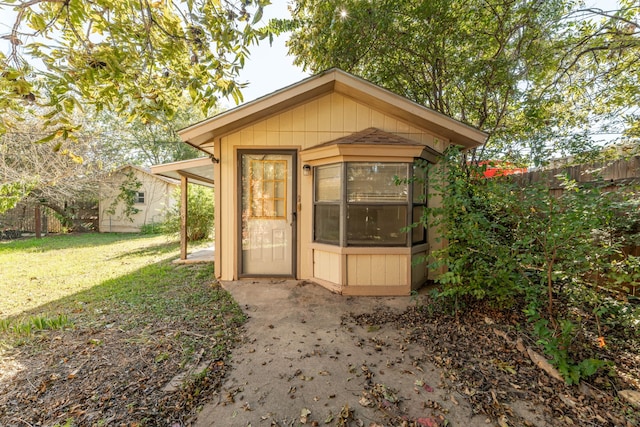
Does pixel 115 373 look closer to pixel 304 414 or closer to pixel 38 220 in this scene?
pixel 304 414

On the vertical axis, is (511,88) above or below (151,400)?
above

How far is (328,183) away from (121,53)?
2891mm

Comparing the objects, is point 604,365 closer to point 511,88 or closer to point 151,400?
point 151,400

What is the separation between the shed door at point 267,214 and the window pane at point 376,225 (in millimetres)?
1084

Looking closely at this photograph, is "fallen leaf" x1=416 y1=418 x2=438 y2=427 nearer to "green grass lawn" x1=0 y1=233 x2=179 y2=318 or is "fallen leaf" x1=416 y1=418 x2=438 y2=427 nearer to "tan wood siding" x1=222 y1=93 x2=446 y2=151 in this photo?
"tan wood siding" x1=222 y1=93 x2=446 y2=151

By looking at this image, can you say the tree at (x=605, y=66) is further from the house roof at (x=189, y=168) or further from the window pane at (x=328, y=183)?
the house roof at (x=189, y=168)

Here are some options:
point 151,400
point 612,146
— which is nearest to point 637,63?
point 612,146

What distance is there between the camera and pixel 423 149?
161 inches

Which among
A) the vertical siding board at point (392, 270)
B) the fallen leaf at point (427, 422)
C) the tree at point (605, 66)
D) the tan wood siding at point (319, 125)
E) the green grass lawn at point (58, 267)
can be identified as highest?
the tree at point (605, 66)

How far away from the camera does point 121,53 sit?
7.22ft

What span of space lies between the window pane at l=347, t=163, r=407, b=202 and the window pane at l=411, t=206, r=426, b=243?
1.14 ft

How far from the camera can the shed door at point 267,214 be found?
15.6ft

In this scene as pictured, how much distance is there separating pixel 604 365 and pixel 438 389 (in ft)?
4.45

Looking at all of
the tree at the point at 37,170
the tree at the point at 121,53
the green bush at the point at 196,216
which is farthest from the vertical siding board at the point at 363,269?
the green bush at the point at 196,216
